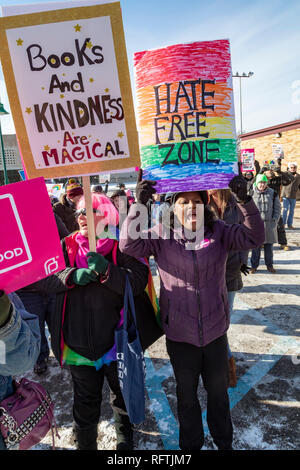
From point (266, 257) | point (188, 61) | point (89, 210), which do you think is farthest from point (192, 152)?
point (266, 257)

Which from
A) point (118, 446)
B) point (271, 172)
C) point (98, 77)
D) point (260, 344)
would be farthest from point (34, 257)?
point (271, 172)

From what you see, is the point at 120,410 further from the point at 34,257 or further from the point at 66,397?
the point at 34,257

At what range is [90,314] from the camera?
1923 millimetres

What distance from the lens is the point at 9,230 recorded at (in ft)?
4.17

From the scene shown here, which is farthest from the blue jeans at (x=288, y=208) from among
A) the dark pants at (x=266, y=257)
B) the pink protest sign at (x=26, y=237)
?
the pink protest sign at (x=26, y=237)

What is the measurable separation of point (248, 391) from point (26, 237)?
2.53 metres

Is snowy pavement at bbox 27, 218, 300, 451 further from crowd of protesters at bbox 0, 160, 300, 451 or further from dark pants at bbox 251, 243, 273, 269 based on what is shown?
dark pants at bbox 251, 243, 273, 269

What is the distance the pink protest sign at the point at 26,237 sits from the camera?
125cm

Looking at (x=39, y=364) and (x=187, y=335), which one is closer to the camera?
(x=187, y=335)

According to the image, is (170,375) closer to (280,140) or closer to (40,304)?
(40,304)

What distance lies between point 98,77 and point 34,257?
1109mm

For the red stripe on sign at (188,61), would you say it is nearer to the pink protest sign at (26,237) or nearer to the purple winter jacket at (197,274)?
the purple winter jacket at (197,274)

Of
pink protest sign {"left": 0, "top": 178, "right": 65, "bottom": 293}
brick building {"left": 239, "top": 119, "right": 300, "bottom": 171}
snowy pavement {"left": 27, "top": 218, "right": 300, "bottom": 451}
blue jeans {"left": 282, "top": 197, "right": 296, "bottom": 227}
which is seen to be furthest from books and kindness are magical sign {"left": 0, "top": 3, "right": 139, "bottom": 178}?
brick building {"left": 239, "top": 119, "right": 300, "bottom": 171}
